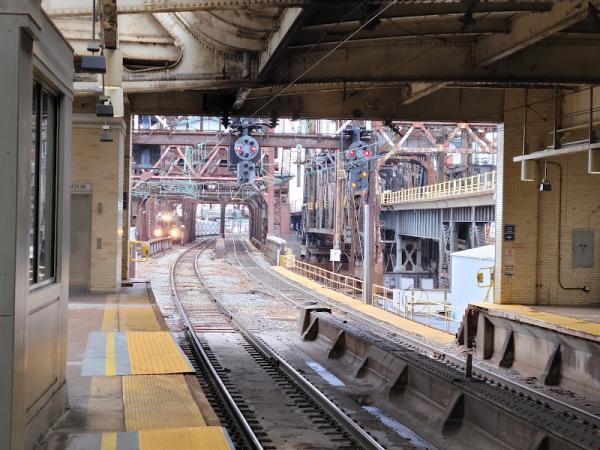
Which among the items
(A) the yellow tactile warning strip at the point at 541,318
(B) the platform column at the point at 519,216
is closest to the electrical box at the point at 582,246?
(B) the platform column at the point at 519,216

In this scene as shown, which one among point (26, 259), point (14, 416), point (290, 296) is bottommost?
point (290, 296)

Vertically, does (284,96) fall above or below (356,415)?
above

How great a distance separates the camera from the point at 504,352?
44.6 feet

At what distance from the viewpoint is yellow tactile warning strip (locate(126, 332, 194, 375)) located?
7.84 metres

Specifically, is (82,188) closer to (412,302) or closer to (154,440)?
(412,302)

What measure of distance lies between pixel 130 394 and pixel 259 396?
3.73 m

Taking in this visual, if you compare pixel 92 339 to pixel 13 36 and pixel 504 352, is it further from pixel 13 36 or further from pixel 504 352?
pixel 504 352

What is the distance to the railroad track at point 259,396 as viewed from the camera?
7.95 metres

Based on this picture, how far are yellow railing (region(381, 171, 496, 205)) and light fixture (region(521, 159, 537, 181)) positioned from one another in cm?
1437

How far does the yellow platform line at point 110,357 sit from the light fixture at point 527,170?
29.7 ft

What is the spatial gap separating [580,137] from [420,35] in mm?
5654

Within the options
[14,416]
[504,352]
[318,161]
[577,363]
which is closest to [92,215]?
[504,352]

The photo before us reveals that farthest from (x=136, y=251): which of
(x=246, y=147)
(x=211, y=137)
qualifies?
(x=246, y=147)

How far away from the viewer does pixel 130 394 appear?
264 inches
